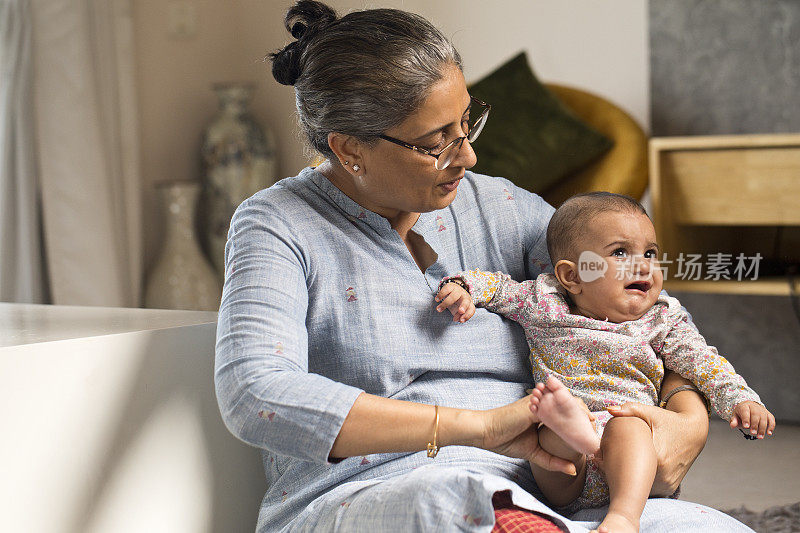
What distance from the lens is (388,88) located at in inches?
46.4

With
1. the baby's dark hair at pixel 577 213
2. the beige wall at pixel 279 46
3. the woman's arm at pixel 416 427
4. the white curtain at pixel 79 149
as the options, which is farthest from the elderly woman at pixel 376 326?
the white curtain at pixel 79 149

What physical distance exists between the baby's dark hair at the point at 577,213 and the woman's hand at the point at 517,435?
0.39 metres

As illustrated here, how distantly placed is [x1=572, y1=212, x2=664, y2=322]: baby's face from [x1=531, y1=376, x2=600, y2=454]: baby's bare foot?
36 cm

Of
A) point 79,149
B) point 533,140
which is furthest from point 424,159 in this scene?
point 79,149

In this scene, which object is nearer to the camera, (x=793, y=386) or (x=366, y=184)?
(x=366, y=184)

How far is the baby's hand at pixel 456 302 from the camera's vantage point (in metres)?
1.22

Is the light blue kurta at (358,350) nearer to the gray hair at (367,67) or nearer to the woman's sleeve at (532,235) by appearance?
the woman's sleeve at (532,235)

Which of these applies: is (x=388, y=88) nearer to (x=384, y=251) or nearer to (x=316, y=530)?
(x=384, y=251)

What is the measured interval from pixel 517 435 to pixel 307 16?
0.72m

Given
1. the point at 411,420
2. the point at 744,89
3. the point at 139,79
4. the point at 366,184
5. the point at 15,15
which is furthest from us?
the point at 139,79

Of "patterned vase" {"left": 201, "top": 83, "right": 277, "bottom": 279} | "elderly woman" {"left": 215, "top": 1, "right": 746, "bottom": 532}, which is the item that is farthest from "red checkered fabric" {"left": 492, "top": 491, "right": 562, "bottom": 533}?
"patterned vase" {"left": 201, "top": 83, "right": 277, "bottom": 279}

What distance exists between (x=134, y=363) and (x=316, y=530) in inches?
13.8

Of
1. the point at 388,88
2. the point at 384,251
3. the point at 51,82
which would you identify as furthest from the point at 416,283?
the point at 51,82

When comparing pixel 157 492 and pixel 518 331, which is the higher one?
pixel 518 331
